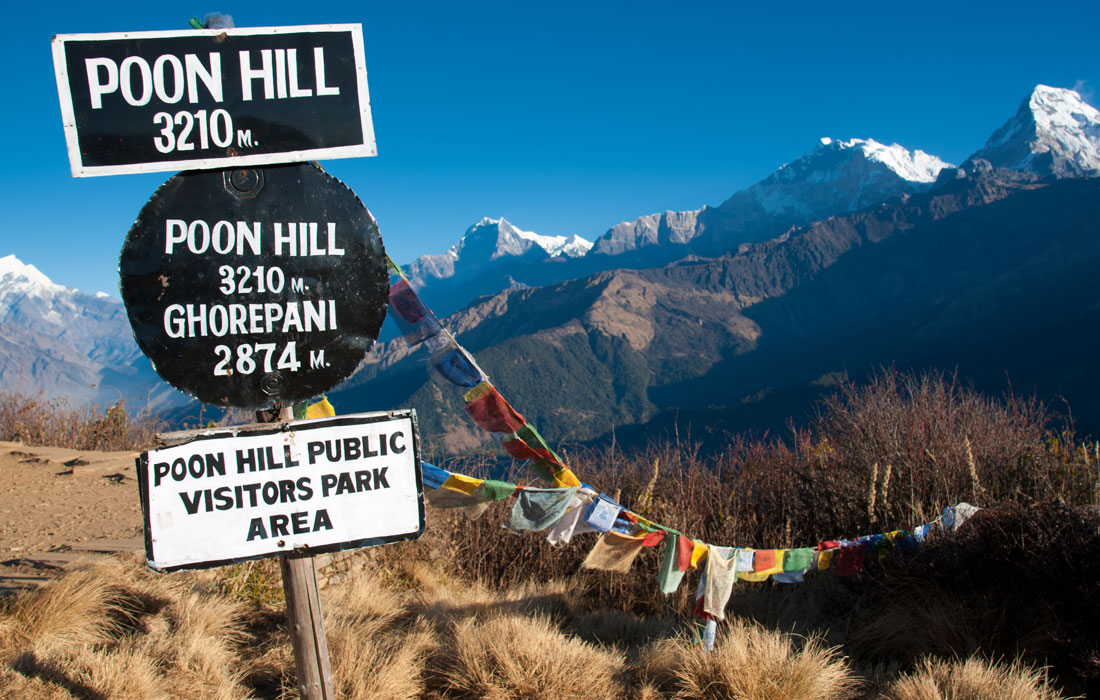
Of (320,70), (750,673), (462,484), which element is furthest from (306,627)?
(750,673)

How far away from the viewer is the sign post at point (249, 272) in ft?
7.26

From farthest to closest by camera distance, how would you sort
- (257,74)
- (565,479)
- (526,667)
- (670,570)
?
(565,479)
(670,570)
(526,667)
(257,74)

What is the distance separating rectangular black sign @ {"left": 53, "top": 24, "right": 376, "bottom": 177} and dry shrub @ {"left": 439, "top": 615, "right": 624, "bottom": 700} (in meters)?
2.90

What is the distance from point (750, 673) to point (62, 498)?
7.36 metres

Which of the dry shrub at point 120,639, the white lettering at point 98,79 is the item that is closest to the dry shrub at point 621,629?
the dry shrub at point 120,639

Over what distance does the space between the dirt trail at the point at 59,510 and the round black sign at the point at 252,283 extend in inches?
137

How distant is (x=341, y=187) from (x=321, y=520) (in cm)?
113

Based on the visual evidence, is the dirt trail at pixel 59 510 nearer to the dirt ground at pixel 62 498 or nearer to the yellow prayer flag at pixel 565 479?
the dirt ground at pixel 62 498

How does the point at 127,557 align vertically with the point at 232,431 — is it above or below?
below

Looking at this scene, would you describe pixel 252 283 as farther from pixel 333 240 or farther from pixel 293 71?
pixel 293 71

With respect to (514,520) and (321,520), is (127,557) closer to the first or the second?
(514,520)

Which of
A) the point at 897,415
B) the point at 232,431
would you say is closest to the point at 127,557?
the point at 232,431

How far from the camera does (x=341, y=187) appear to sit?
2.38 m

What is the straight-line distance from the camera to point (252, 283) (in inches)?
89.2
